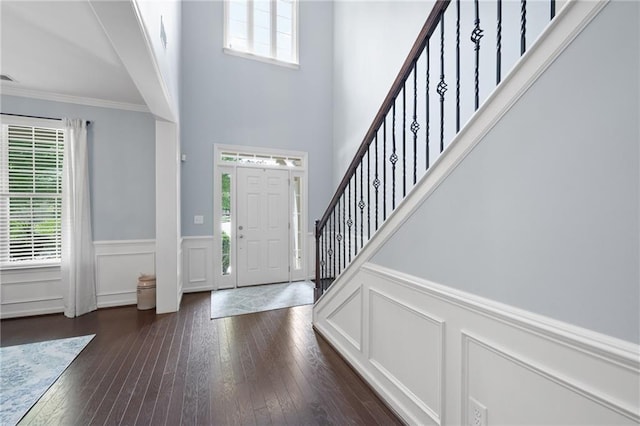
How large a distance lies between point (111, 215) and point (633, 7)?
14.8 feet

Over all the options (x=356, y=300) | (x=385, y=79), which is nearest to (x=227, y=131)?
(x=385, y=79)

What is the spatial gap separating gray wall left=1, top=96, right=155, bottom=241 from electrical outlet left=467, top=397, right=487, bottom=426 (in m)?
3.90

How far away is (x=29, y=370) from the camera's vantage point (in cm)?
216

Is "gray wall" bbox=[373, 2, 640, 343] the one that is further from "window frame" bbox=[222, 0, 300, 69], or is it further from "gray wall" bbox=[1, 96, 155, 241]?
"window frame" bbox=[222, 0, 300, 69]

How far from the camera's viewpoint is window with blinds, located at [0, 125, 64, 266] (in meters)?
3.17

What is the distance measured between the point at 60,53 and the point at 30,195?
1814 mm

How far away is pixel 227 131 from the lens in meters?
4.46

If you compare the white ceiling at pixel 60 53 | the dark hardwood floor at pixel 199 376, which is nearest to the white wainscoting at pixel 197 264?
the dark hardwood floor at pixel 199 376

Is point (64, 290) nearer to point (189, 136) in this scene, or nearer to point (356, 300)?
point (189, 136)

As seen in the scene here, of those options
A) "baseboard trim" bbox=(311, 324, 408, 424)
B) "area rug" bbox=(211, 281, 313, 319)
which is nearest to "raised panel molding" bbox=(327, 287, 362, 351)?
"baseboard trim" bbox=(311, 324, 408, 424)

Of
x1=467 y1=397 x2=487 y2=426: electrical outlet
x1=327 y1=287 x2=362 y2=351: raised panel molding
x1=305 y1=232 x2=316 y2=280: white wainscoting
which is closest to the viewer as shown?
x1=467 y1=397 x2=487 y2=426: electrical outlet

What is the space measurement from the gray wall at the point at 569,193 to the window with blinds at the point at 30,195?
14.4ft

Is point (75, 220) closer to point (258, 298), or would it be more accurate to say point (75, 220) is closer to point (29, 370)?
point (29, 370)

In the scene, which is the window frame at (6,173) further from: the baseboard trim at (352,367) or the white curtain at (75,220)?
the baseboard trim at (352,367)
